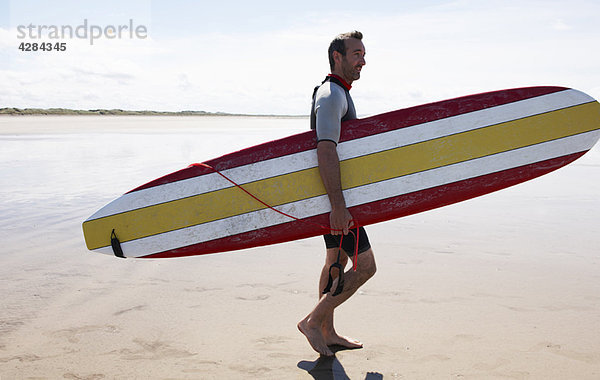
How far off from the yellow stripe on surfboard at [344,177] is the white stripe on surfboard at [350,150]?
0.03 m

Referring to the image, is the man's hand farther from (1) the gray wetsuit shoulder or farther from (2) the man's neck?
(2) the man's neck

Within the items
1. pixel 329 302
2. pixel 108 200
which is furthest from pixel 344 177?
pixel 108 200

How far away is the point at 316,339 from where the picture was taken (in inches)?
98.5

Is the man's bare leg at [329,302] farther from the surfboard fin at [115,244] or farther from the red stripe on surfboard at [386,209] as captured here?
the surfboard fin at [115,244]

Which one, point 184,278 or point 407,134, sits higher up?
point 407,134

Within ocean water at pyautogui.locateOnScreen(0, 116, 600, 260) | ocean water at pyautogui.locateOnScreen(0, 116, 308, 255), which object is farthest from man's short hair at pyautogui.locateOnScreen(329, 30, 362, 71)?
ocean water at pyautogui.locateOnScreen(0, 116, 308, 255)

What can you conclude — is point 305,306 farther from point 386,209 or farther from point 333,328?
point 386,209

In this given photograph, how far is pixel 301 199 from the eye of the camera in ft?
9.25

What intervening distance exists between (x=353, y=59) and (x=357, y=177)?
26.0 inches

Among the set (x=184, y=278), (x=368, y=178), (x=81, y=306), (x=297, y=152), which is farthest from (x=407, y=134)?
(x=81, y=306)

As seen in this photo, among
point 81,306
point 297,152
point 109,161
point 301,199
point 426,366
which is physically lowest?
point 426,366

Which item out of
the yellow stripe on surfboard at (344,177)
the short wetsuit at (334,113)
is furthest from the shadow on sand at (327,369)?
the yellow stripe on surfboard at (344,177)

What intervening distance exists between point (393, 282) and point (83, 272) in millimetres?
2144

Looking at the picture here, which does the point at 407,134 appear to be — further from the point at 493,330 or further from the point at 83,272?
the point at 83,272
